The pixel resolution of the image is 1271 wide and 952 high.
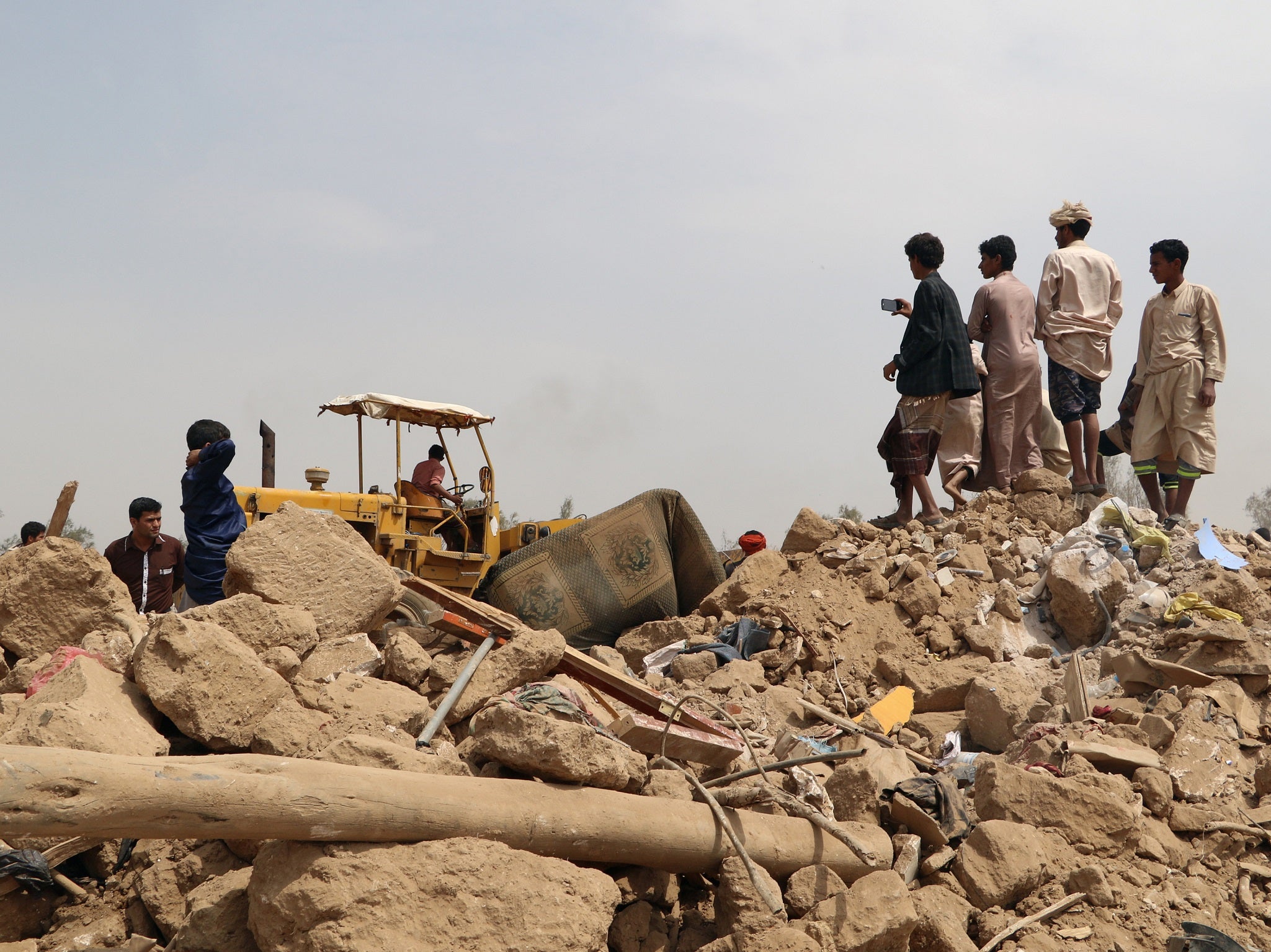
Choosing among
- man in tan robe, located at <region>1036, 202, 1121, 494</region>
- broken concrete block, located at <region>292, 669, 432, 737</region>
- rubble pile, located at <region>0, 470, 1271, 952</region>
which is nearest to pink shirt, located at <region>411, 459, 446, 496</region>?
rubble pile, located at <region>0, 470, 1271, 952</region>

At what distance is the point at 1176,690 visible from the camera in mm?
5289

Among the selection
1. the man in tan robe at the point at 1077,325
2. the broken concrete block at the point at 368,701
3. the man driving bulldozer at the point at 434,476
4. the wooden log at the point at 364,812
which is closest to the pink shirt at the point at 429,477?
the man driving bulldozer at the point at 434,476

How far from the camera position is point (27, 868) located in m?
3.07

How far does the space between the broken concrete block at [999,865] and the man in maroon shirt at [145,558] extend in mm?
4120

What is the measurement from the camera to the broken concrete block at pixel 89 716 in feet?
10.3

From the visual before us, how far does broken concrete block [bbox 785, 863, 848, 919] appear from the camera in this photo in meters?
3.24

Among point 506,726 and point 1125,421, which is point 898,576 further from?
point 506,726

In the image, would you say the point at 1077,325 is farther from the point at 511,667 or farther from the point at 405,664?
the point at 405,664

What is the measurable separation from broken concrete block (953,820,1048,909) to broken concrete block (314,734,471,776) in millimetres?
1755

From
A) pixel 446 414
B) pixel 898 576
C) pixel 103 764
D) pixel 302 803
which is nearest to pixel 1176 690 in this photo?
pixel 898 576

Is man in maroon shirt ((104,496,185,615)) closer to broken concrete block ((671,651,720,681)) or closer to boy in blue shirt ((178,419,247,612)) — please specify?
boy in blue shirt ((178,419,247,612))

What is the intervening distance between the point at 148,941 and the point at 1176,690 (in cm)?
465

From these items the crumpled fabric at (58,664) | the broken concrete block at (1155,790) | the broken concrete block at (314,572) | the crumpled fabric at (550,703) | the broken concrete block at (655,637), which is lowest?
the broken concrete block at (655,637)

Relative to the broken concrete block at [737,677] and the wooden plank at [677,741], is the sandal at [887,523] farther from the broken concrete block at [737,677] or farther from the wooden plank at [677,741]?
the wooden plank at [677,741]
